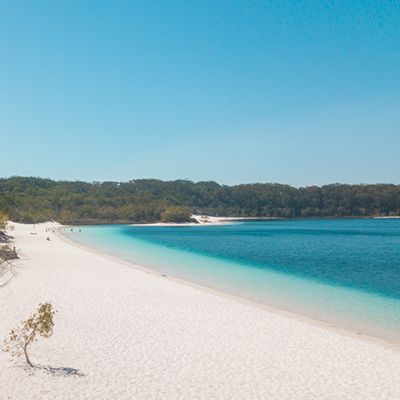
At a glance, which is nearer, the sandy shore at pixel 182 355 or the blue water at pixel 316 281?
the sandy shore at pixel 182 355

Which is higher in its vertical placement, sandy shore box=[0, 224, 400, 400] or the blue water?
sandy shore box=[0, 224, 400, 400]

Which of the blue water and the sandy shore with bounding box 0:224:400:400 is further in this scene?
the blue water

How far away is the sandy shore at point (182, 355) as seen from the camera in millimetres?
9852

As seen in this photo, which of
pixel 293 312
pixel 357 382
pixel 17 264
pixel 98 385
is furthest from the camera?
pixel 17 264

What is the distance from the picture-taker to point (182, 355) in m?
12.5

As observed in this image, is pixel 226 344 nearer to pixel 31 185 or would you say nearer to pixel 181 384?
pixel 181 384

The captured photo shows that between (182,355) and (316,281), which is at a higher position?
(182,355)

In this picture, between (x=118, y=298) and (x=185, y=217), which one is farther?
Result: (x=185, y=217)

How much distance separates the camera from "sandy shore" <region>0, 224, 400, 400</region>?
9.85 metres

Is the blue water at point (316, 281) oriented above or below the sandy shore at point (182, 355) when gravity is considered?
below

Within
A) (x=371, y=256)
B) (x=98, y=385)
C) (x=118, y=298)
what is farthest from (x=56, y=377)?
(x=371, y=256)

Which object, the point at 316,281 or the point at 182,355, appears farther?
the point at 316,281

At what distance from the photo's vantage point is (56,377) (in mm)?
10117

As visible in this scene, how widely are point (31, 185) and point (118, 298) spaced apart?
577ft
